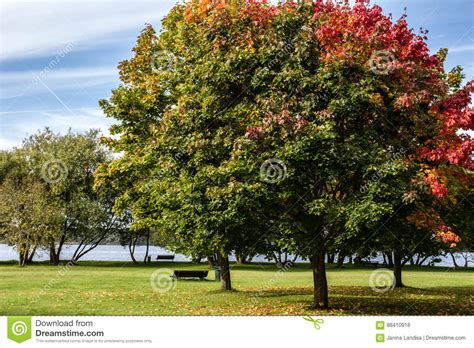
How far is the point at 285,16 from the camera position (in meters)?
17.6

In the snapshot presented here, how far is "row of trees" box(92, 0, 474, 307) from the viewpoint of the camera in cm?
1636

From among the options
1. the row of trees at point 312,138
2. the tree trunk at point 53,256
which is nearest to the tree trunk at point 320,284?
the row of trees at point 312,138

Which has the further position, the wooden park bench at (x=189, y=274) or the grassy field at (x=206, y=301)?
the wooden park bench at (x=189, y=274)

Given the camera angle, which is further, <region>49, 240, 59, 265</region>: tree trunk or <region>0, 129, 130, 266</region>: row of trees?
<region>49, 240, 59, 265</region>: tree trunk

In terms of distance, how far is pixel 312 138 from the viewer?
52.1 ft

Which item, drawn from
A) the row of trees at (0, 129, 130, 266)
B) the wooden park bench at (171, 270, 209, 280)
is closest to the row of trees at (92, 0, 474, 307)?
the wooden park bench at (171, 270, 209, 280)

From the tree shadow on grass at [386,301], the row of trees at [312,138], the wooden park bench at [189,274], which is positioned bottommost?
the tree shadow on grass at [386,301]

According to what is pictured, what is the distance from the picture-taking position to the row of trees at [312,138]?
16.4 meters

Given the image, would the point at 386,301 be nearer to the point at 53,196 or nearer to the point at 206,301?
the point at 206,301

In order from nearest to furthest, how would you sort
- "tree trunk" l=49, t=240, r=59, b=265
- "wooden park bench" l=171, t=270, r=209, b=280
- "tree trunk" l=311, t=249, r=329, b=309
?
"tree trunk" l=311, t=249, r=329, b=309 → "wooden park bench" l=171, t=270, r=209, b=280 → "tree trunk" l=49, t=240, r=59, b=265

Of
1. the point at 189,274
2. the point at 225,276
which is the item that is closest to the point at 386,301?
the point at 225,276

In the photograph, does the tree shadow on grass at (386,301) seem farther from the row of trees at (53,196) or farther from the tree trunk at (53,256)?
the tree trunk at (53,256)

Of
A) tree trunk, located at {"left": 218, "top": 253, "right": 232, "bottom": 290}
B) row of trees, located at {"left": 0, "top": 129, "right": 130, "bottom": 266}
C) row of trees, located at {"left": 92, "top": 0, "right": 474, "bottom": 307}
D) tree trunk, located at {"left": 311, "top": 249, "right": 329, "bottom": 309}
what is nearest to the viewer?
row of trees, located at {"left": 92, "top": 0, "right": 474, "bottom": 307}

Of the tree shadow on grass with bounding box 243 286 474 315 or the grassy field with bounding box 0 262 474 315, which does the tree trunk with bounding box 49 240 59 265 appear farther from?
the tree shadow on grass with bounding box 243 286 474 315
